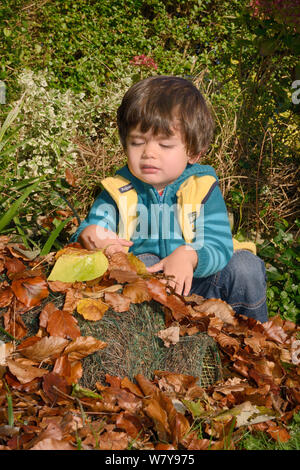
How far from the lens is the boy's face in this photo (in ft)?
7.61

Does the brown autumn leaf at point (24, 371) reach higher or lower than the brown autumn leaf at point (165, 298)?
lower

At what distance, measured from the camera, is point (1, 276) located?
1960 mm

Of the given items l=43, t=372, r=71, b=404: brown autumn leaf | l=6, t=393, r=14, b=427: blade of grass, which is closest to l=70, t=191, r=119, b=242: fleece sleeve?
l=43, t=372, r=71, b=404: brown autumn leaf

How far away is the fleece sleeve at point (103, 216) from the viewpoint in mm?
2492

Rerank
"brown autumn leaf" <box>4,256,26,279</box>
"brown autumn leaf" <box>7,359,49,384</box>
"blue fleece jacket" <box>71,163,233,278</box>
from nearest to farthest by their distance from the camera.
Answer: "brown autumn leaf" <box>7,359,49,384</box>, "brown autumn leaf" <box>4,256,26,279</box>, "blue fleece jacket" <box>71,163,233,278</box>

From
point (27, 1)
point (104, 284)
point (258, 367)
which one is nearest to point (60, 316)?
point (104, 284)

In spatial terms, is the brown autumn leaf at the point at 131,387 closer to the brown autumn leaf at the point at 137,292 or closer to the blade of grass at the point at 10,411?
the brown autumn leaf at the point at 137,292

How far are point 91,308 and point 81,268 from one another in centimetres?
18

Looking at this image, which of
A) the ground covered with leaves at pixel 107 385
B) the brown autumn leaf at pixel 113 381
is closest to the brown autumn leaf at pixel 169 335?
the ground covered with leaves at pixel 107 385

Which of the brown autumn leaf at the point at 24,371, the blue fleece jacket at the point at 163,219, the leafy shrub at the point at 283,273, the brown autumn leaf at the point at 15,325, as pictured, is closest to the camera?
the brown autumn leaf at the point at 24,371

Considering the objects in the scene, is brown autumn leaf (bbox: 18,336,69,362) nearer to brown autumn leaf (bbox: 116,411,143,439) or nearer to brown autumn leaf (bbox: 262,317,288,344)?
brown autumn leaf (bbox: 116,411,143,439)

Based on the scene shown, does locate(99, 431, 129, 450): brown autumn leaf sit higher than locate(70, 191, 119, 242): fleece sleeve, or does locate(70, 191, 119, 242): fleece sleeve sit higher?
locate(70, 191, 119, 242): fleece sleeve

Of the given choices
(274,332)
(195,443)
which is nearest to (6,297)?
(195,443)

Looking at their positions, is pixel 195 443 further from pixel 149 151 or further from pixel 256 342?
pixel 149 151
